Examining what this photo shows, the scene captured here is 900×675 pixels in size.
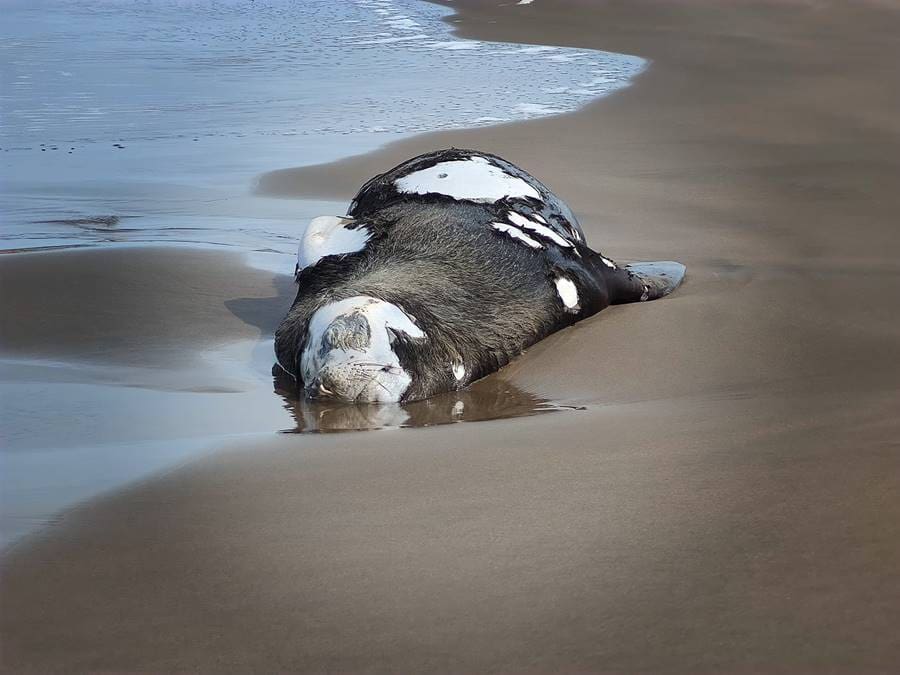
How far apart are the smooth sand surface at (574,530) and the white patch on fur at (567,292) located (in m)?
0.17

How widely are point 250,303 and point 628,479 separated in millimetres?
2852

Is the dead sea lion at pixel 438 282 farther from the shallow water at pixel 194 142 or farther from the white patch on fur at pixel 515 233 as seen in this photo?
the shallow water at pixel 194 142

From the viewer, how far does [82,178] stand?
8391mm

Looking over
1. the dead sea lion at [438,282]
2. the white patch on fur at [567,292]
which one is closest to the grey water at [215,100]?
the dead sea lion at [438,282]

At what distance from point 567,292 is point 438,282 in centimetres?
71

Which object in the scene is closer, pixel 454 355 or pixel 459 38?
pixel 454 355

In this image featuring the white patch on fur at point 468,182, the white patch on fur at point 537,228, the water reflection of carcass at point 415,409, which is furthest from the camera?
the white patch on fur at point 468,182

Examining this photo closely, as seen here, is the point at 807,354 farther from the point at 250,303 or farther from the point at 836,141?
the point at 836,141

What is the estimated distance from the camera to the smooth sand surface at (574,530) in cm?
226

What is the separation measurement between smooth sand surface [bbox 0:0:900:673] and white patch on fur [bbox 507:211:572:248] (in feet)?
1.58

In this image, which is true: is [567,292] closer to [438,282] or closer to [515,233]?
[515,233]

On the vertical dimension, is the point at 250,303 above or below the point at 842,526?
below

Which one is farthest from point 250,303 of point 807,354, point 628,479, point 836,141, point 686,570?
point 836,141

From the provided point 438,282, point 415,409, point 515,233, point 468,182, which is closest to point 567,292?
point 515,233
